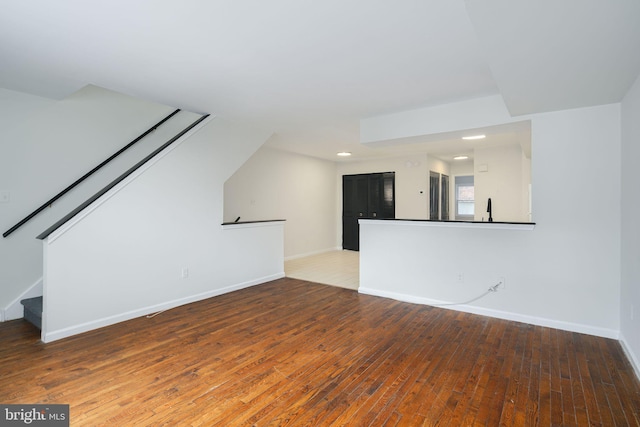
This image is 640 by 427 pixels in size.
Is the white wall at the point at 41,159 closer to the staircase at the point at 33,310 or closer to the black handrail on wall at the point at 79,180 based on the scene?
the black handrail on wall at the point at 79,180

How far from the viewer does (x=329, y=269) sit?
597 centimetres

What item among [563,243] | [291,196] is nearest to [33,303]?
[291,196]

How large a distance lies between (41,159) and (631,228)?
572cm

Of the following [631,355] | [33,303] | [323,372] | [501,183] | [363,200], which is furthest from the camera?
[363,200]

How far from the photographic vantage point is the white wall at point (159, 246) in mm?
2961

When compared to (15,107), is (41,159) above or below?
below

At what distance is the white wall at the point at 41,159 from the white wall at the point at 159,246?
94cm

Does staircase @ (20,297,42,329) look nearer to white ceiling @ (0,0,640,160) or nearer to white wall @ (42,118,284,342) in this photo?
white wall @ (42,118,284,342)

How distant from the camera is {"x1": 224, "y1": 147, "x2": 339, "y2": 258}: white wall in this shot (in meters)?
5.90

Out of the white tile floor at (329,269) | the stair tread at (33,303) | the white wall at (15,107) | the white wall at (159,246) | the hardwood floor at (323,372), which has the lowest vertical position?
the hardwood floor at (323,372)

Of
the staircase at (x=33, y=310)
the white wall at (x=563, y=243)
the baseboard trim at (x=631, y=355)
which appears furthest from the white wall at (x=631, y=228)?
the staircase at (x=33, y=310)

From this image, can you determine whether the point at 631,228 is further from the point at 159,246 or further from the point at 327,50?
the point at 159,246

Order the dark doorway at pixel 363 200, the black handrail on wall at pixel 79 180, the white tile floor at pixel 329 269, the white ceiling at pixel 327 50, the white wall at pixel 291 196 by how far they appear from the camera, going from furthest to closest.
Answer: the dark doorway at pixel 363 200 → the white wall at pixel 291 196 → the white tile floor at pixel 329 269 → the black handrail on wall at pixel 79 180 → the white ceiling at pixel 327 50

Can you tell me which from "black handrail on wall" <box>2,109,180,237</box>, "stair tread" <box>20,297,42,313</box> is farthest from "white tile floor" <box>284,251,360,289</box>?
"stair tread" <box>20,297,42,313</box>
